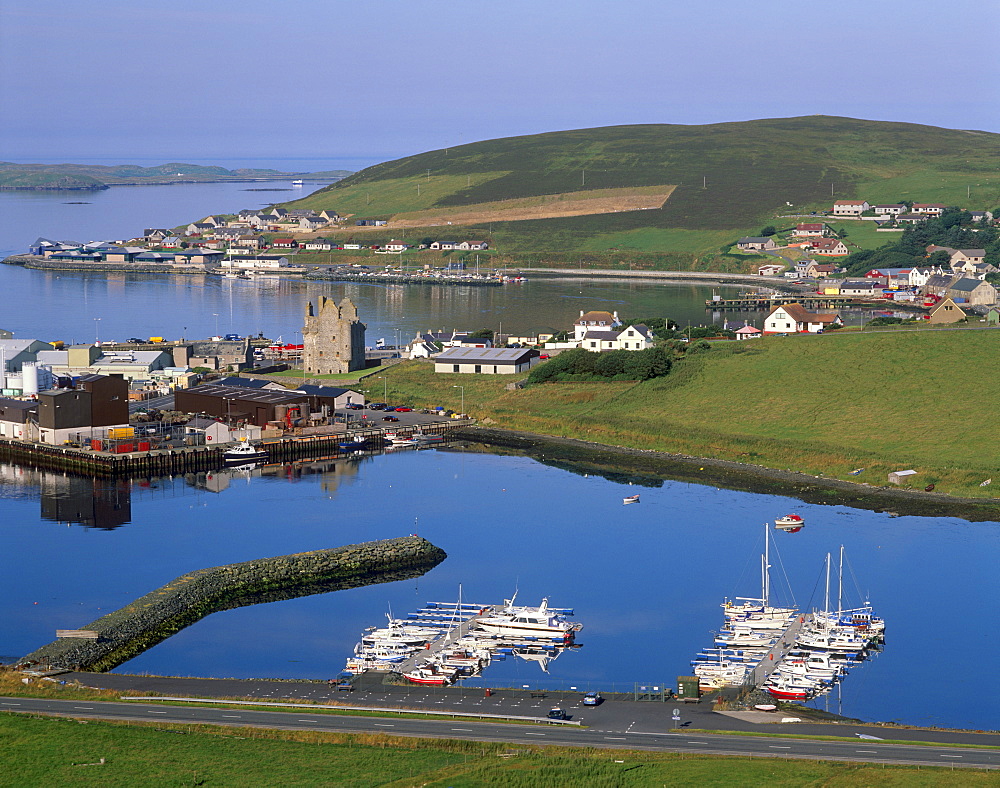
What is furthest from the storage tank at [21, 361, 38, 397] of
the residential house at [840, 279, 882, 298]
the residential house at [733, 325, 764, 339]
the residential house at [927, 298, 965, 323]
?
the residential house at [840, 279, 882, 298]

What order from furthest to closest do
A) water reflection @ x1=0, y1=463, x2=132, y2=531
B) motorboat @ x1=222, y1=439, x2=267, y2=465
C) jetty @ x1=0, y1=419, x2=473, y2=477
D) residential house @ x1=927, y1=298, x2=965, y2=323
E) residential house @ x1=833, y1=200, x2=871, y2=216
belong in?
residential house @ x1=833, y1=200, x2=871, y2=216 → residential house @ x1=927, y1=298, x2=965, y2=323 → motorboat @ x1=222, y1=439, x2=267, y2=465 → jetty @ x1=0, y1=419, x2=473, y2=477 → water reflection @ x1=0, y1=463, x2=132, y2=531

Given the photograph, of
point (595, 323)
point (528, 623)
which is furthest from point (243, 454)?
point (595, 323)

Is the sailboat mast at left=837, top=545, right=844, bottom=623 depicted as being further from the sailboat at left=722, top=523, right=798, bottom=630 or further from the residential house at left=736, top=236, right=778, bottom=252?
the residential house at left=736, top=236, right=778, bottom=252

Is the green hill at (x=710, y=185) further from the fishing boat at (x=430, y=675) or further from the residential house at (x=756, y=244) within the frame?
the fishing boat at (x=430, y=675)

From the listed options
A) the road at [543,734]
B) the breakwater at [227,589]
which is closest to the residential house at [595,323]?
the breakwater at [227,589]

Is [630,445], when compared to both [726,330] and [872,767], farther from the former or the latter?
[872,767]

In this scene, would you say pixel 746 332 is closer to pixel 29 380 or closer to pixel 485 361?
pixel 485 361
